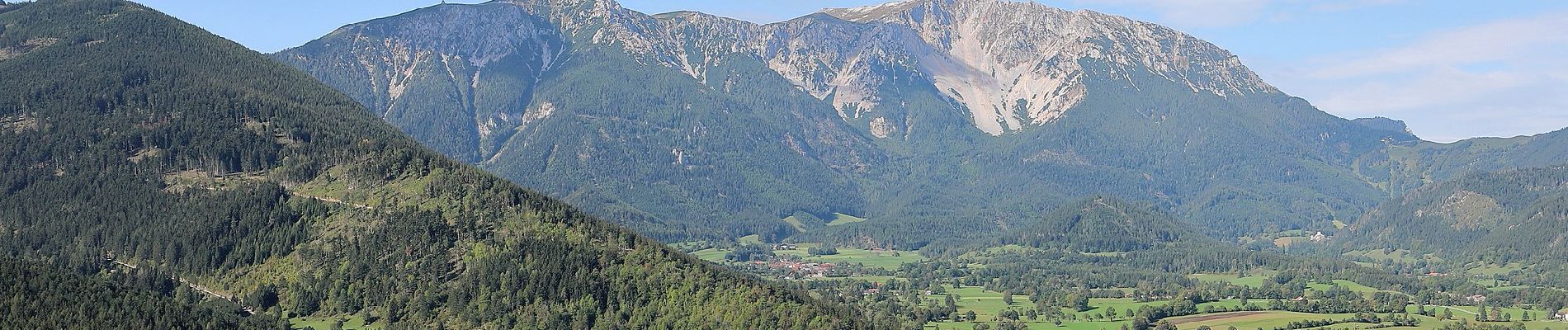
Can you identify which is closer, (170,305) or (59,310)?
(59,310)

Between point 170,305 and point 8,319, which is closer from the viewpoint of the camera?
point 8,319

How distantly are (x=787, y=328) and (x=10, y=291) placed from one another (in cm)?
8271

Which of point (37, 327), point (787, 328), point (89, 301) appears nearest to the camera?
point (37, 327)

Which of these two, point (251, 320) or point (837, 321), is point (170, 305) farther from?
point (837, 321)

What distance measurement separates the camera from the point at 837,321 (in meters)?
196

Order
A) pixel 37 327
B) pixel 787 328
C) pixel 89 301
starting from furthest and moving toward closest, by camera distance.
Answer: pixel 787 328 → pixel 89 301 → pixel 37 327

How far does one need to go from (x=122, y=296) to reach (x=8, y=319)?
21664mm

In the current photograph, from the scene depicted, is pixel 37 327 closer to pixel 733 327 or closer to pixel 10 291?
pixel 10 291

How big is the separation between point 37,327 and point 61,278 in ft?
73.1

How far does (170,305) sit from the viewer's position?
184125mm

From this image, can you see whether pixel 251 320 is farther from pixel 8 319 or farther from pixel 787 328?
pixel 787 328

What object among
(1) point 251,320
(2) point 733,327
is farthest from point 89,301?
(2) point 733,327

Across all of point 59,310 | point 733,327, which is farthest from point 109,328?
point 733,327

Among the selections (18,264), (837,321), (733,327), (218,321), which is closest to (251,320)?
(218,321)
